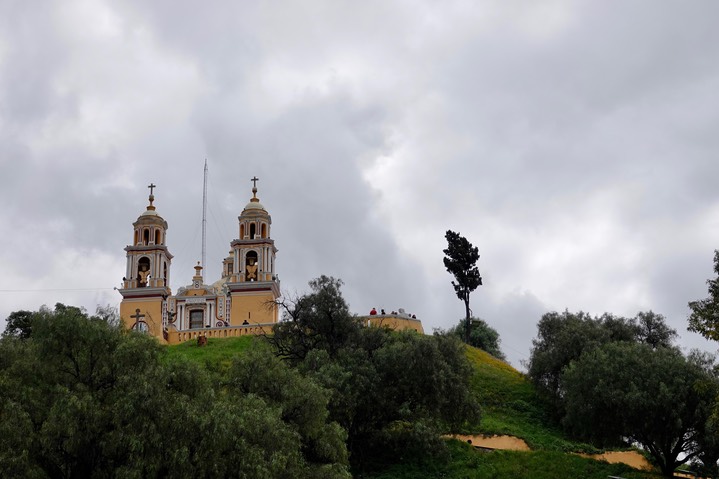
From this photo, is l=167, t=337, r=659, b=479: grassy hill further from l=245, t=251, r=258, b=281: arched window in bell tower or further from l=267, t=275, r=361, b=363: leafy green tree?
l=245, t=251, r=258, b=281: arched window in bell tower

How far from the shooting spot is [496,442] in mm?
37188

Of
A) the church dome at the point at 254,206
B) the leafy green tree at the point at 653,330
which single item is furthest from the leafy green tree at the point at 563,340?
the church dome at the point at 254,206

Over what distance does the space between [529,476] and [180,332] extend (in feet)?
99.3

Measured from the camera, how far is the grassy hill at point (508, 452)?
106 feet

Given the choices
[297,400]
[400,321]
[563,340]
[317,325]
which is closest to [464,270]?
[400,321]

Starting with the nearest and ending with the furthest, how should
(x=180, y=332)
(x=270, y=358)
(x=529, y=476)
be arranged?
1. (x=270, y=358)
2. (x=529, y=476)
3. (x=180, y=332)

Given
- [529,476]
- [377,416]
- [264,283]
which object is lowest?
[529,476]

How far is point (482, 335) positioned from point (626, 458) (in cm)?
4085

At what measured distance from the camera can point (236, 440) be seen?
72.6 ft

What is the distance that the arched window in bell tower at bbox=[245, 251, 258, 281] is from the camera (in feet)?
204

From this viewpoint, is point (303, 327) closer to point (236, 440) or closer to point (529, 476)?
point (529, 476)

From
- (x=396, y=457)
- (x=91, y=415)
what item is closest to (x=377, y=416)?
(x=396, y=457)

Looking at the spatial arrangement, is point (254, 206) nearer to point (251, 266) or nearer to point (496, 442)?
point (251, 266)

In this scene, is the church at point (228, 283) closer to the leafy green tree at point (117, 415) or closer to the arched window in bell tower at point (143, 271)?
the arched window in bell tower at point (143, 271)
